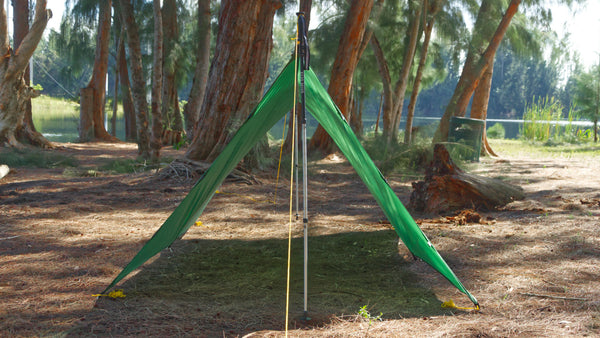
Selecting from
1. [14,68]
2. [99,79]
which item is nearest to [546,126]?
[99,79]

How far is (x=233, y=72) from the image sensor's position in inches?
309

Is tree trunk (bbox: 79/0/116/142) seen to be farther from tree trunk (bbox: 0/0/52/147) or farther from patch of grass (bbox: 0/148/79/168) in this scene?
patch of grass (bbox: 0/148/79/168)

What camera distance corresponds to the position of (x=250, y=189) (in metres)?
7.47

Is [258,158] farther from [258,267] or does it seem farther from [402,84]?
[402,84]

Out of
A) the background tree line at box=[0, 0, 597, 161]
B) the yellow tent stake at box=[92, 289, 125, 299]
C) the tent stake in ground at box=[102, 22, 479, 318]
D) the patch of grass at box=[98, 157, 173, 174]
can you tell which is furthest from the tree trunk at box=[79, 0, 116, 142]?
the yellow tent stake at box=[92, 289, 125, 299]

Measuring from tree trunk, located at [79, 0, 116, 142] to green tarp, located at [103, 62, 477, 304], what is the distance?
1401 cm

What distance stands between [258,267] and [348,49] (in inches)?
323

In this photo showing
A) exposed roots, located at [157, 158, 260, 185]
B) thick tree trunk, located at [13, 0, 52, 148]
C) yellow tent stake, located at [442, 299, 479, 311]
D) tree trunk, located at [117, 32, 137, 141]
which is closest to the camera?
yellow tent stake, located at [442, 299, 479, 311]

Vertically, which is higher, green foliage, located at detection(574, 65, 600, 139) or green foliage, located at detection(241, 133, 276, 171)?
green foliage, located at detection(574, 65, 600, 139)

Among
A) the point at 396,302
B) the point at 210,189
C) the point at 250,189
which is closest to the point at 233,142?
the point at 210,189

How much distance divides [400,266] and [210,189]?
1745mm

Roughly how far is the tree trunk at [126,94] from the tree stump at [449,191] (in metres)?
14.2

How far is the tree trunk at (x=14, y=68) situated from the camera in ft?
31.5

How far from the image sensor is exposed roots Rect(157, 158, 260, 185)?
757 cm
